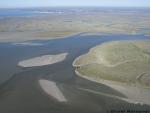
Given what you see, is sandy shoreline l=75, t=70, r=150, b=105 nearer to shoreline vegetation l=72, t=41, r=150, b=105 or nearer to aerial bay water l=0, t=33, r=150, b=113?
shoreline vegetation l=72, t=41, r=150, b=105

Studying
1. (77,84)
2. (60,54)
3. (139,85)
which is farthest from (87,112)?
(60,54)

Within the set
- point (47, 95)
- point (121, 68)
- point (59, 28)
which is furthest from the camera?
point (59, 28)

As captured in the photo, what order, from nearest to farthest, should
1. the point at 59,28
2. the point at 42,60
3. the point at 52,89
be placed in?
the point at 52,89 → the point at 42,60 → the point at 59,28

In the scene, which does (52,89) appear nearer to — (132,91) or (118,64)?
(132,91)

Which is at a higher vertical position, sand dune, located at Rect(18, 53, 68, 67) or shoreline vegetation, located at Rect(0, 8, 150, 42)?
sand dune, located at Rect(18, 53, 68, 67)

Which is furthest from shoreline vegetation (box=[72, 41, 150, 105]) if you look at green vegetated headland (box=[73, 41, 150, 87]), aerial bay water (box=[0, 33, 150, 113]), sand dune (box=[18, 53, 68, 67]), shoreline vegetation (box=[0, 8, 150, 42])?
shoreline vegetation (box=[0, 8, 150, 42])

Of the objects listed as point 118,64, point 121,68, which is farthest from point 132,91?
point 118,64

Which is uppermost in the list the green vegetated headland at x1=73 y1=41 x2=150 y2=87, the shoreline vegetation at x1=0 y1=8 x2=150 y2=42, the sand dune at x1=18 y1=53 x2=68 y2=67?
the green vegetated headland at x1=73 y1=41 x2=150 y2=87
